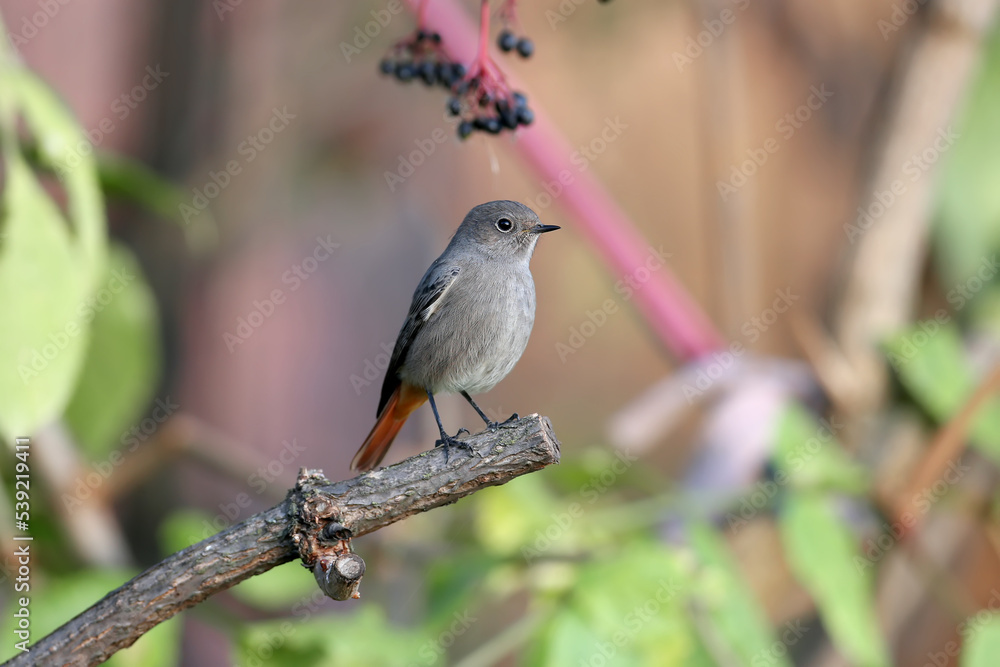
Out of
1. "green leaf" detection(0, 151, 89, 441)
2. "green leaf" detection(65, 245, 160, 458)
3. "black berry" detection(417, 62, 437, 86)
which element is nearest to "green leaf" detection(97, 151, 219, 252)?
"green leaf" detection(65, 245, 160, 458)

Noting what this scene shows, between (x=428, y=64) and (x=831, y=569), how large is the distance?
2.00m

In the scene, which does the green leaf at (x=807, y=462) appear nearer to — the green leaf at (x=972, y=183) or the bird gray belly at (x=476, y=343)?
the bird gray belly at (x=476, y=343)

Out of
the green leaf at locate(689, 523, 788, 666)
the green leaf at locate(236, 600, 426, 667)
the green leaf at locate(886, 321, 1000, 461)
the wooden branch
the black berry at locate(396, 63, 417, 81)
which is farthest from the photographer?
the green leaf at locate(886, 321, 1000, 461)

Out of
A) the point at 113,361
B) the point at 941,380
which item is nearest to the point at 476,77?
the point at 113,361

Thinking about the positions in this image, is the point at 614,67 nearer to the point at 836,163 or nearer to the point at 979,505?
the point at 836,163

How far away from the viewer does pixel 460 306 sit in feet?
9.41

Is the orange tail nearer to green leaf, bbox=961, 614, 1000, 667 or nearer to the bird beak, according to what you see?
the bird beak

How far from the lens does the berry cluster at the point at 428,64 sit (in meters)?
2.25

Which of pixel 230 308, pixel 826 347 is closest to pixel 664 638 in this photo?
pixel 826 347

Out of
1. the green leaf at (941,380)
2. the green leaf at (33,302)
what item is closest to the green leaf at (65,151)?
the green leaf at (33,302)

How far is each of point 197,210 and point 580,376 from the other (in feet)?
13.5

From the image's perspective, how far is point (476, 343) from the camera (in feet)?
9.12

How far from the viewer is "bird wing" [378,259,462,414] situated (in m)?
2.92

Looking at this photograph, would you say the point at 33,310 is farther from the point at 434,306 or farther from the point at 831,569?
the point at 831,569
